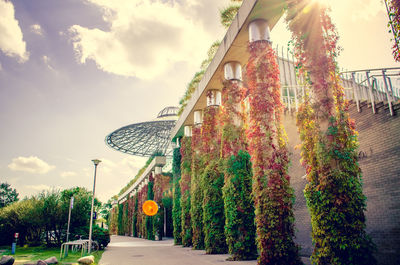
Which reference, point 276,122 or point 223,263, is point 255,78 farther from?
point 223,263

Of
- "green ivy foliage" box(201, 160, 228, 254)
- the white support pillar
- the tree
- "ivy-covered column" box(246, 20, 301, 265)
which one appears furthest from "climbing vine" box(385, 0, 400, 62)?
the tree

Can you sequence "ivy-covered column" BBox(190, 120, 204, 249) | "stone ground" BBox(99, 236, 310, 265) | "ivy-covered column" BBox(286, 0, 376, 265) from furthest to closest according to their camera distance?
"ivy-covered column" BBox(190, 120, 204, 249)
"stone ground" BBox(99, 236, 310, 265)
"ivy-covered column" BBox(286, 0, 376, 265)

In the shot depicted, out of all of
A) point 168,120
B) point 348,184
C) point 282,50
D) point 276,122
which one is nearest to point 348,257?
point 348,184

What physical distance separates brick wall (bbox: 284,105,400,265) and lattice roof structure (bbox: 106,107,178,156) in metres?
24.9

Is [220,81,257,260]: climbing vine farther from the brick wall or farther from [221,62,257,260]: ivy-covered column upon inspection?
the brick wall

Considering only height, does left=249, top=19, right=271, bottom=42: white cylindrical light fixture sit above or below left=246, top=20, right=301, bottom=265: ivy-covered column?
above

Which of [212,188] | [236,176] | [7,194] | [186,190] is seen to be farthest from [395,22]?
[7,194]

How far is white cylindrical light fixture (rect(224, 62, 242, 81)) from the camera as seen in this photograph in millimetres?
12828

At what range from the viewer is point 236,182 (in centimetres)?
1110

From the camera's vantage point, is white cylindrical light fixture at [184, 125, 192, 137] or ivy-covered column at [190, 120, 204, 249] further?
white cylindrical light fixture at [184, 125, 192, 137]

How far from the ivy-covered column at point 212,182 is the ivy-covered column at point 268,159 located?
14.6 ft

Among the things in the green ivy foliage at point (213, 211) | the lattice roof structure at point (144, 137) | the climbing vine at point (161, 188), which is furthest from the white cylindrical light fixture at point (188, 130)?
the lattice roof structure at point (144, 137)

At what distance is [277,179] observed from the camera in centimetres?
843

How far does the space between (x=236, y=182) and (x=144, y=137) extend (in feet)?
89.8
